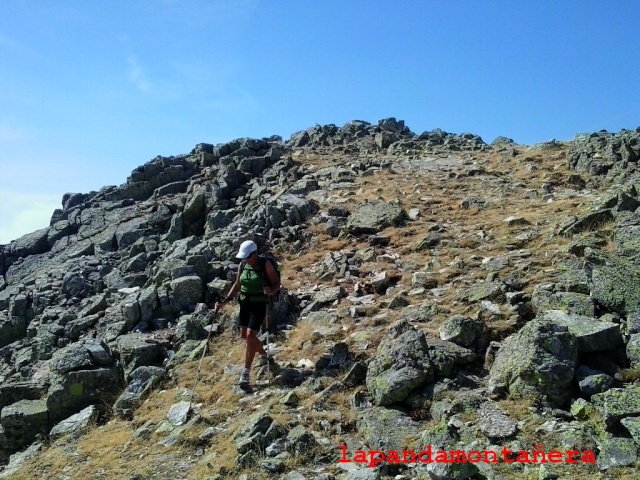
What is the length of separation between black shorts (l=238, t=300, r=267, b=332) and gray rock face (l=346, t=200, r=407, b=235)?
316 inches

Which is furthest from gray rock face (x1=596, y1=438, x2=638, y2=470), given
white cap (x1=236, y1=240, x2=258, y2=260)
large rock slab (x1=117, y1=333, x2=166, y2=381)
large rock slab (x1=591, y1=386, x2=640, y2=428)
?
large rock slab (x1=117, y1=333, x2=166, y2=381)

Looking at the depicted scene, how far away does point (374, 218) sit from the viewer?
19203mm

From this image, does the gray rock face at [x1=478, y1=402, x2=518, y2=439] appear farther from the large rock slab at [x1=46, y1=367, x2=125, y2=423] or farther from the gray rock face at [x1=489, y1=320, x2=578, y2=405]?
the large rock slab at [x1=46, y1=367, x2=125, y2=423]

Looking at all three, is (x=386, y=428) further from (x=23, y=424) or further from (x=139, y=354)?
(x=23, y=424)

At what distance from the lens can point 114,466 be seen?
9117 millimetres

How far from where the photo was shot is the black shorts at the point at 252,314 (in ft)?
36.6

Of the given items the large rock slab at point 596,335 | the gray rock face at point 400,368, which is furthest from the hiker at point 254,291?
the large rock slab at point 596,335

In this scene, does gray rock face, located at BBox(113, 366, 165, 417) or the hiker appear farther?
gray rock face, located at BBox(113, 366, 165, 417)

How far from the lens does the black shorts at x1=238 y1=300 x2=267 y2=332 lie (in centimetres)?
1116

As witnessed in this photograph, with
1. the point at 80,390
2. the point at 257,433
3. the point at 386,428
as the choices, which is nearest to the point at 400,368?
the point at 386,428

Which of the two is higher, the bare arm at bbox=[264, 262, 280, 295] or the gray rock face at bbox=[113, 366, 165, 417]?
the bare arm at bbox=[264, 262, 280, 295]

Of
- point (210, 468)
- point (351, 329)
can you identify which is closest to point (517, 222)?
point (351, 329)

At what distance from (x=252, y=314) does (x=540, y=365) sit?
5870 millimetres

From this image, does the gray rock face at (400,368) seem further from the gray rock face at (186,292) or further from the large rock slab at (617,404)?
the gray rock face at (186,292)
